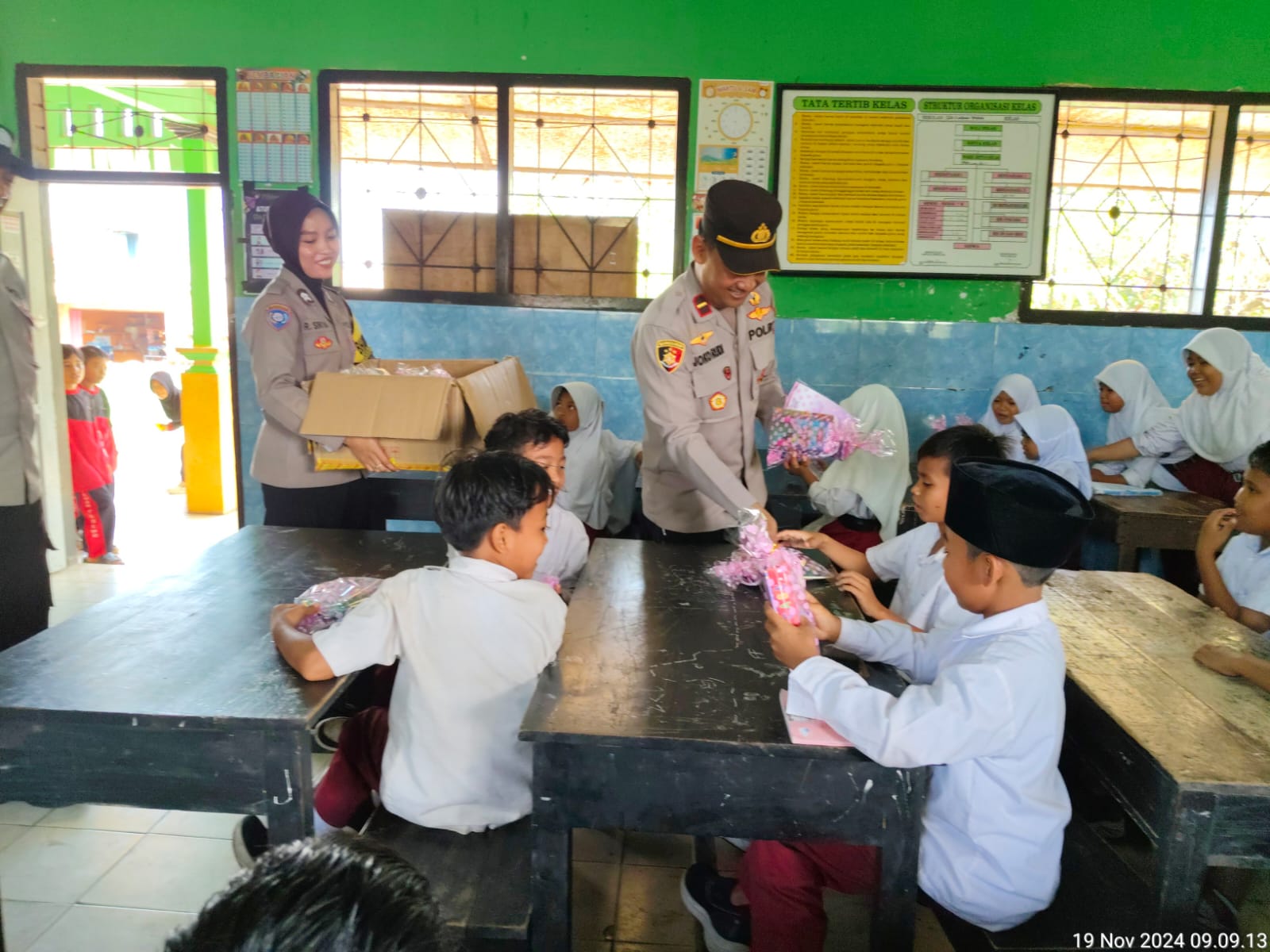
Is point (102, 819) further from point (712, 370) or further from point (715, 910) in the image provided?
point (712, 370)

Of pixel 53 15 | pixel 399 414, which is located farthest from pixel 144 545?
pixel 399 414

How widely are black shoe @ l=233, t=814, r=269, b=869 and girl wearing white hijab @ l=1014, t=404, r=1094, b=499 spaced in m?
3.66

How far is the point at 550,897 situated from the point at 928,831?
0.70m

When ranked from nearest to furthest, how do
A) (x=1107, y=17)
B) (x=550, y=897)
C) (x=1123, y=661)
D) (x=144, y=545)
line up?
(x=550, y=897)
(x=1123, y=661)
(x=1107, y=17)
(x=144, y=545)

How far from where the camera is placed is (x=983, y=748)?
143 centimetres

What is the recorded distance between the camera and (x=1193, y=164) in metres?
4.59

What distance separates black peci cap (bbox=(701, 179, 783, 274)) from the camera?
7.68 feet

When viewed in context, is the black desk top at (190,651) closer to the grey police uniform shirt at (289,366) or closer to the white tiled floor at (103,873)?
the grey police uniform shirt at (289,366)

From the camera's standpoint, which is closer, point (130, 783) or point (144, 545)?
point (130, 783)

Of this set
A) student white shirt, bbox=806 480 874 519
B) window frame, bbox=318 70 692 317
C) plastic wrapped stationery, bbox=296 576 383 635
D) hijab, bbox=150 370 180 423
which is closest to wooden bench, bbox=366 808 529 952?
plastic wrapped stationery, bbox=296 576 383 635

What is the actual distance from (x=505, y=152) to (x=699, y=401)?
250 cm

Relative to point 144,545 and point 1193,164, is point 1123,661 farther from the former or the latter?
point 144,545

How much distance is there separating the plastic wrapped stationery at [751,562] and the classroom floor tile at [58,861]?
1.85 meters

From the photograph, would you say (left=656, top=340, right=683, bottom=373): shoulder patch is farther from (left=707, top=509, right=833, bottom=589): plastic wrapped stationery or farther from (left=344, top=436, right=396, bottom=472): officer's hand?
(left=344, top=436, right=396, bottom=472): officer's hand
